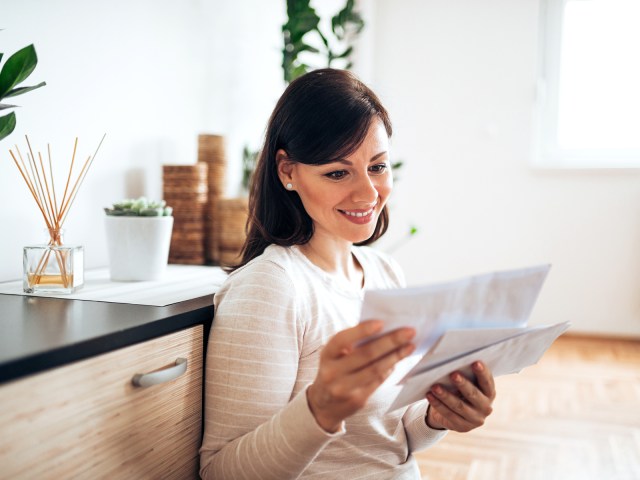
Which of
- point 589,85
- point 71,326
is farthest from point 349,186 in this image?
point 589,85

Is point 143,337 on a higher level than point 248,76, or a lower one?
lower

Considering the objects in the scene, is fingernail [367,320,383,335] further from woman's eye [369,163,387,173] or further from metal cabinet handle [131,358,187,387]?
woman's eye [369,163,387,173]

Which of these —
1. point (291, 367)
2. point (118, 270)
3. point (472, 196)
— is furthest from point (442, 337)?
point (472, 196)

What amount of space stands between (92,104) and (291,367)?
39.8 inches

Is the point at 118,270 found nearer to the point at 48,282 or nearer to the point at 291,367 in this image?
the point at 48,282

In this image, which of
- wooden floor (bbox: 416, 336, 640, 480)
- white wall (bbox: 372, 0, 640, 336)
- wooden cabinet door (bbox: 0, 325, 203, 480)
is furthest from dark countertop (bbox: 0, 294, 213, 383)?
white wall (bbox: 372, 0, 640, 336)

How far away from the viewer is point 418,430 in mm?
1199

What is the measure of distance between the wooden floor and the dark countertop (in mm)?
1496

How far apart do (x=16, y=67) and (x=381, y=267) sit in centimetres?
80

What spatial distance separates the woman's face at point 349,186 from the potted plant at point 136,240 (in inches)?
17.7

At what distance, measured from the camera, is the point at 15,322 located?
0.96m

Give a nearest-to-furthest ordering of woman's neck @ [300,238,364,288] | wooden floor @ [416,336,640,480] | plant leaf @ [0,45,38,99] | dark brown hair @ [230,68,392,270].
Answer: plant leaf @ [0,45,38,99], dark brown hair @ [230,68,392,270], woman's neck @ [300,238,364,288], wooden floor @ [416,336,640,480]

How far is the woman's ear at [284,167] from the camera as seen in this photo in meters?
1.22

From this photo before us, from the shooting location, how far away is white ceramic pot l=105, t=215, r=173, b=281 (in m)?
1.50
